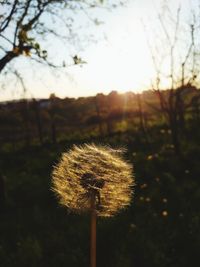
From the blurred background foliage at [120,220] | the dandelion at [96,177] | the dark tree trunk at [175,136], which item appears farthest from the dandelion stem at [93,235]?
the dark tree trunk at [175,136]

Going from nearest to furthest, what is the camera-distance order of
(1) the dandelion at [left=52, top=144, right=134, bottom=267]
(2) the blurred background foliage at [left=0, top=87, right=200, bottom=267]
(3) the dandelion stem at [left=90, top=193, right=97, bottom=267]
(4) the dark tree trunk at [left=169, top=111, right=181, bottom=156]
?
(3) the dandelion stem at [left=90, top=193, right=97, bottom=267] < (1) the dandelion at [left=52, top=144, right=134, bottom=267] < (2) the blurred background foliage at [left=0, top=87, right=200, bottom=267] < (4) the dark tree trunk at [left=169, top=111, right=181, bottom=156]

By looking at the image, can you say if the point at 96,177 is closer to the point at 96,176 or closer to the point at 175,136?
the point at 96,176

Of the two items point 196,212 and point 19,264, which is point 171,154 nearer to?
point 196,212

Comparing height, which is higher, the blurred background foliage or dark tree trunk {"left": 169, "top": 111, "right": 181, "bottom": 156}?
dark tree trunk {"left": 169, "top": 111, "right": 181, "bottom": 156}

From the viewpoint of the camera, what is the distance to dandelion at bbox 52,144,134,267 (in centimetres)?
187

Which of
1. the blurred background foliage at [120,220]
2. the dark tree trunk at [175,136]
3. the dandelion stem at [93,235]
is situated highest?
the dandelion stem at [93,235]

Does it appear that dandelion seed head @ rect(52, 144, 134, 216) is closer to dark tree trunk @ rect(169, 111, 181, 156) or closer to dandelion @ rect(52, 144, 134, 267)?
dandelion @ rect(52, 144, 134, 267)

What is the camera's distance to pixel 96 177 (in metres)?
1.82

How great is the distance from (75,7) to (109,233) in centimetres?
619

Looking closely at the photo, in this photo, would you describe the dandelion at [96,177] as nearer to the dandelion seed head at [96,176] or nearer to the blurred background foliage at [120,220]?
the dandelion seed head at [96,176]

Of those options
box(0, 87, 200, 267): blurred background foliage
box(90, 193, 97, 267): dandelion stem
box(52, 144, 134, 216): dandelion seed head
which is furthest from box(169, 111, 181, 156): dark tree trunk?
box(90, 193, 97, 267): dandelion stem

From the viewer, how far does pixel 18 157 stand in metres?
17.2

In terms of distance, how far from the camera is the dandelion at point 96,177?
1.87 m

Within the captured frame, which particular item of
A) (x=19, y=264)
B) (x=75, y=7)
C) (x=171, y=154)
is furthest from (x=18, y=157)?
(x=19, y=264)
